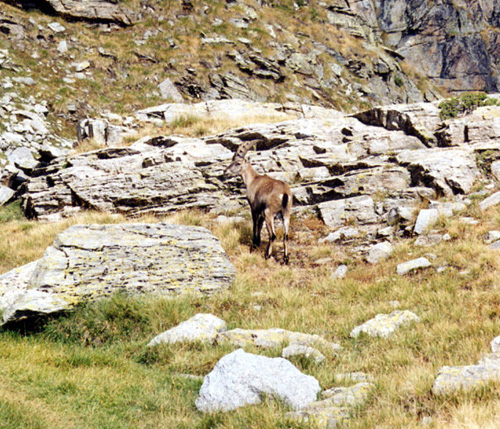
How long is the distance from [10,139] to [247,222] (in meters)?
14.2

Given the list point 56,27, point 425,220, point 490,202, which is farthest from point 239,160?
point 56,27

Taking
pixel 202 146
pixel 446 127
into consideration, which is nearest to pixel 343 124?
pixel 446 127

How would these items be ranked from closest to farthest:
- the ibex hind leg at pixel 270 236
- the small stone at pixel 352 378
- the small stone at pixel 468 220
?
the small stone at pixel 352 378 → the small stone at pixel 468 220 → the ibex hind leg at pixel 270 236

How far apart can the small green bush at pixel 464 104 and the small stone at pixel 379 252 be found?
25.0 feet

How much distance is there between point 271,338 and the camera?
6.13 meters

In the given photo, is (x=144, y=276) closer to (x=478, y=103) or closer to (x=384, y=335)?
(x=384, y=335)

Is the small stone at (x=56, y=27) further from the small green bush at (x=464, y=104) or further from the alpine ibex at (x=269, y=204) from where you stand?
the small green bush at (x=464, y=104)

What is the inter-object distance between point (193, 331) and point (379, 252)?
562 cm

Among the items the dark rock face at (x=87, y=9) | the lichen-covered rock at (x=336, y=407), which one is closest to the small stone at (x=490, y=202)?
the lichen-covered rock at (x=336, y=407)

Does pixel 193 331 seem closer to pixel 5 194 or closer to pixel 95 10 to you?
pixel 5 194

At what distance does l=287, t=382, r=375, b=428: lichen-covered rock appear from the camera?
3812mm

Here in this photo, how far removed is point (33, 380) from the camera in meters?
4.94

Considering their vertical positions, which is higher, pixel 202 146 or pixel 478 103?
pixel 478 103

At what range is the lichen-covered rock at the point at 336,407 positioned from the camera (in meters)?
3.81
